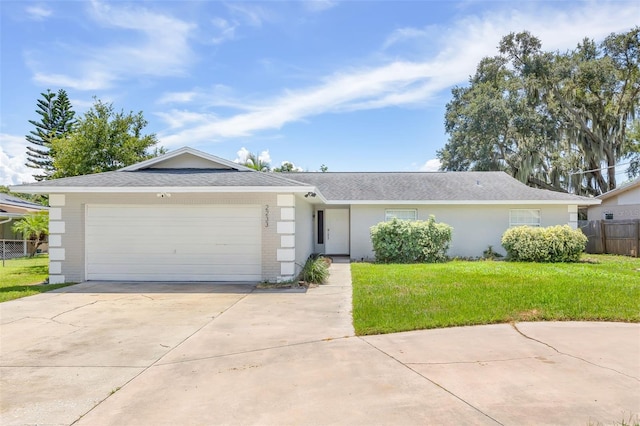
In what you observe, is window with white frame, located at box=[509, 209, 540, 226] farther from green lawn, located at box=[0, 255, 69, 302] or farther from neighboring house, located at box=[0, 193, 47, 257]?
neighboring house, located at box=[0, 193, 47, 257]

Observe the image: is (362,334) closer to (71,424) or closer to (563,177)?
(71,424)

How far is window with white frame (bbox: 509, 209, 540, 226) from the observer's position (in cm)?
1697

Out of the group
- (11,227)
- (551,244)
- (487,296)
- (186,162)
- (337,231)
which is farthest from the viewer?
(11,227)

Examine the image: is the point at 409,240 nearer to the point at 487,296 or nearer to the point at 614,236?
the point at 487,296

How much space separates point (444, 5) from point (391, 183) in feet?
28.0

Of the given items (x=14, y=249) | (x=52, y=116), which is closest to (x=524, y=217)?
(x=14, y=249)

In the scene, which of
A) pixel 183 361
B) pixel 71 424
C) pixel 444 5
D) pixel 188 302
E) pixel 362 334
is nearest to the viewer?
pixel 71 424

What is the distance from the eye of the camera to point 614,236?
18.4m

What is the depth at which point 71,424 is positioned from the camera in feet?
11.3

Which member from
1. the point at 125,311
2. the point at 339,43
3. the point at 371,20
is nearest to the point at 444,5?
the point at 371,20

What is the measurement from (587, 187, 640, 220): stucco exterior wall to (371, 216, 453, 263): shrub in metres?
11.7

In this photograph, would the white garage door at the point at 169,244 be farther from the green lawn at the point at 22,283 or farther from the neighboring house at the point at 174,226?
the green lawn at the point at 22,283

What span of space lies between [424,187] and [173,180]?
444 inches

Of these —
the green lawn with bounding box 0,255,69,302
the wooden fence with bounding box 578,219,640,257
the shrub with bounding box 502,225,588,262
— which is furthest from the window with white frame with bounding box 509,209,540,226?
the green lawn with bounding box 0,255,69,302
